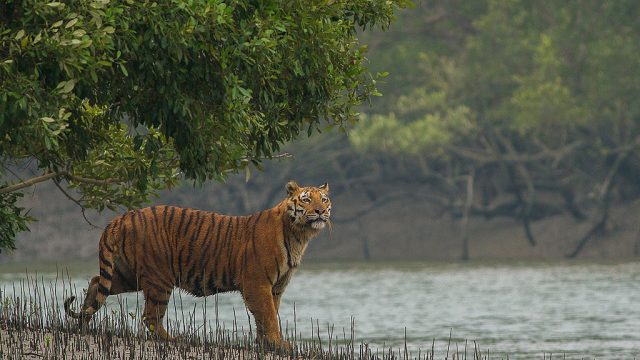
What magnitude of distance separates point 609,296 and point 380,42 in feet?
94.1

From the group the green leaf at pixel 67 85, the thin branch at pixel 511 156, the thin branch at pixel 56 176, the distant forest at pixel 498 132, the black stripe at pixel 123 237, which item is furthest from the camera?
the thin branch at pixel 511 156

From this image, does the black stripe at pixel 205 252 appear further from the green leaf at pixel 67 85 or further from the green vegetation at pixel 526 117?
the green vegetation at pixel 526 117

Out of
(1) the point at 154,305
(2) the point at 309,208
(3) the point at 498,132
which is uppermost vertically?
(3) the point at 498,132

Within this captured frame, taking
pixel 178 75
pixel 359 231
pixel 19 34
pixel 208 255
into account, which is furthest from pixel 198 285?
pixel 359 231

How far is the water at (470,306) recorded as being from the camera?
25.8 m

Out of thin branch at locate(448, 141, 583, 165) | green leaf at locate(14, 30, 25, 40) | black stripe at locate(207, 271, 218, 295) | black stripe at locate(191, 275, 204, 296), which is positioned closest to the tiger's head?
black stripe at locate(207, 271, 218, 295)

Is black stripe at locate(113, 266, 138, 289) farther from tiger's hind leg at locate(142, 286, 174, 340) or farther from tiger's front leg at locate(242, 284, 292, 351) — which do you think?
tiger's front leg at locate(242, 284, 292, 351)

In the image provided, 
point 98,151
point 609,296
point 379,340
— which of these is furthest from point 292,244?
point 609,296

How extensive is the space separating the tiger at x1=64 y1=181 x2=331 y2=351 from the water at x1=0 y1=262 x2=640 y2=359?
181 centimetres

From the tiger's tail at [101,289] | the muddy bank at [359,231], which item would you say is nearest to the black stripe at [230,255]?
the tiger's tail at [101,289]

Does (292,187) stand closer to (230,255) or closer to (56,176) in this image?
(230,255)

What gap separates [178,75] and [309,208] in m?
3.22

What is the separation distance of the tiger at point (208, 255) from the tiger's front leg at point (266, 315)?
0.03 ft

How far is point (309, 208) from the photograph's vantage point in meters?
16.1
